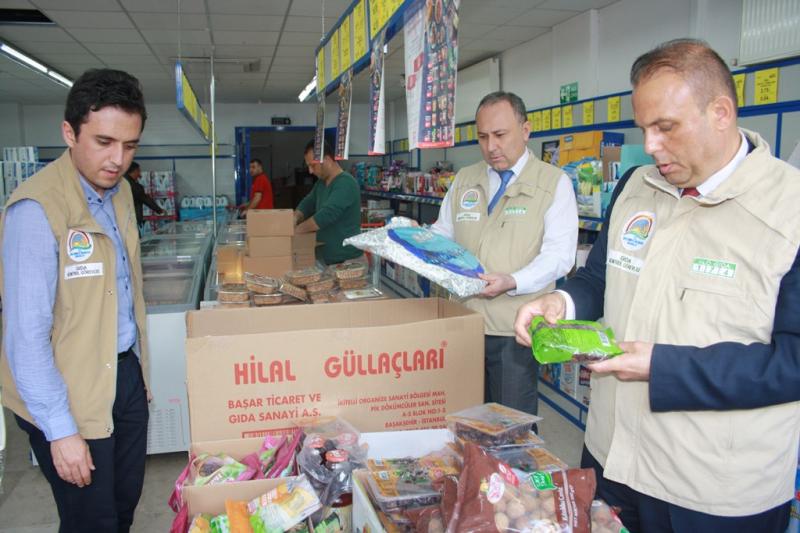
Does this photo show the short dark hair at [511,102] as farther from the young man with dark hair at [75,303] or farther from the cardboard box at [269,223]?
the cardboard box at [269,223]

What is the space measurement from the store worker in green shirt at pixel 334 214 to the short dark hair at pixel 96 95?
2.89 meters

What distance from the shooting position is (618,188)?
1.65 meters

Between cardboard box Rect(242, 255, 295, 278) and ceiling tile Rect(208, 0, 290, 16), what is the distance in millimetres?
2800

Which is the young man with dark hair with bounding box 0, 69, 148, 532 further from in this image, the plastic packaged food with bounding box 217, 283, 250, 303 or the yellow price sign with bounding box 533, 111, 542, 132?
the yellow price sign with bounding box 533, 111, 542, 132

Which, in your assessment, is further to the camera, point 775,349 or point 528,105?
point 528,105

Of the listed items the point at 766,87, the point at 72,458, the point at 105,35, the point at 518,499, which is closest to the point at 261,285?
the point at 72,458

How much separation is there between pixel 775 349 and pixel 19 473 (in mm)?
4086

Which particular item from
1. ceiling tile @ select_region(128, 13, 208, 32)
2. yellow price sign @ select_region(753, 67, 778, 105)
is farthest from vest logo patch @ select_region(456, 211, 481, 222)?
ceiling tile @ select_region(128, 13, 208, 32)

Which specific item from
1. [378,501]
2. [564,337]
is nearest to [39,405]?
[378,501]

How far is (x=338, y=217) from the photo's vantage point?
15.1 feet

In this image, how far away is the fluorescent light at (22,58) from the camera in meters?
7.02

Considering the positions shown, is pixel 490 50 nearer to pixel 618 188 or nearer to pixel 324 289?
pixel 324 289

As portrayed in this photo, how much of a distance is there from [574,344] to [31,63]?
917 cm

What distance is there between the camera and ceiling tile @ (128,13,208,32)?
6.04 meters
